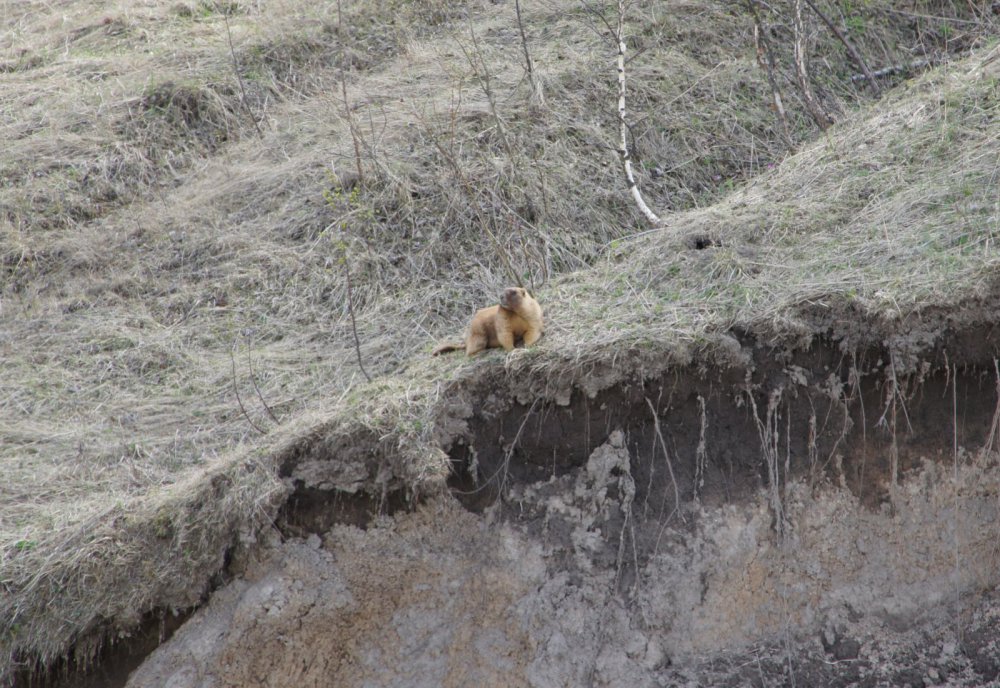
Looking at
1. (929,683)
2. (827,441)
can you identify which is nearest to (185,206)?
(827,441)

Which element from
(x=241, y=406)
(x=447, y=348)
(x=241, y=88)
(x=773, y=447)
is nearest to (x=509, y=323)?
(x=447, y=348)

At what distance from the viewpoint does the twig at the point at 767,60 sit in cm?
834

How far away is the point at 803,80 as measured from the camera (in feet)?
27.1

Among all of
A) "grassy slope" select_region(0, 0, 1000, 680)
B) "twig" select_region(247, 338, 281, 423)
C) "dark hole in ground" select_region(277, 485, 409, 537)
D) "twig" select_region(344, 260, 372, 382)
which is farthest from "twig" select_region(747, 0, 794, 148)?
"dark hole in ground" select_region(277, 485, 409, 537)

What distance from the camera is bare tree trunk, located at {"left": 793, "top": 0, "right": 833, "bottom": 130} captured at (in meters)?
8.17

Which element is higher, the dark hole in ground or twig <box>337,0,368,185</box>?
twig <box>337,0,368,185</box>

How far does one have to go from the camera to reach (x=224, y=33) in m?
11.4

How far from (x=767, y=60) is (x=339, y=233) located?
14.4 ft

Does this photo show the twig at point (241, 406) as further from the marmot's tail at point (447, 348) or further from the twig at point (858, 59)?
the twig at point (858, 59)

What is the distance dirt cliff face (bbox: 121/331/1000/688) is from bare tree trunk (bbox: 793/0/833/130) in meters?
3.61

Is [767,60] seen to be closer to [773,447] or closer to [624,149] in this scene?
[624,149]

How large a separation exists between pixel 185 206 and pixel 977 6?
7.58 m

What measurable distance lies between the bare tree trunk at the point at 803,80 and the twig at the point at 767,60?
8.8 inches

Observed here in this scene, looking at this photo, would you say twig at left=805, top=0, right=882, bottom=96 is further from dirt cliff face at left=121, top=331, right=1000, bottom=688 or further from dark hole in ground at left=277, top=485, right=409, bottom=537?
dark hole in ground at left=277, top=485, right=409, bottom=537
